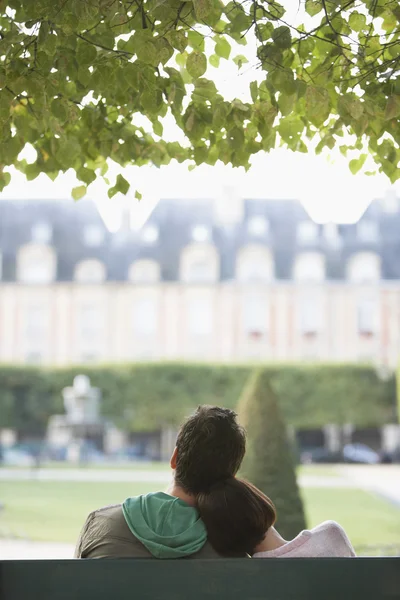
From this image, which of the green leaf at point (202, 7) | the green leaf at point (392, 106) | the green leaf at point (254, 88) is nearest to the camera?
the green leaf at point (202, 7)

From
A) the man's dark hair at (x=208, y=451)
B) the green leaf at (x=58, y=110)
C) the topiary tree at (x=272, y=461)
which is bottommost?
the topiary tree at (x=272, y=461)

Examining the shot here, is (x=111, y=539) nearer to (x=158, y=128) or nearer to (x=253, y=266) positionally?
(x=158, y=128)

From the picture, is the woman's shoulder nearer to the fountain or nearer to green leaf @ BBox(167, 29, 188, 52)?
green leaf @ BBox(167, 29, 188, 52)

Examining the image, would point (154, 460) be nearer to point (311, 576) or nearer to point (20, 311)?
point (20, 311)

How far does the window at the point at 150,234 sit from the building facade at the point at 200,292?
34 millimetres

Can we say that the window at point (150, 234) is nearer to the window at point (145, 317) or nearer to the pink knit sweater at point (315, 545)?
the window at point (145, 317)

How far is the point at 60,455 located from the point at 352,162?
80.4ft

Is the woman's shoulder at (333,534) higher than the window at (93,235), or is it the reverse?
the window at (93,235)

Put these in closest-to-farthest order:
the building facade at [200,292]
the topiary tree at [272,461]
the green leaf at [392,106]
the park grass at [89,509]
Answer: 1. the green leaf at [392,106]
2. the topiary tree at [272,461]
3. the park grass at [89,509]
4. the building facade at [200,292]

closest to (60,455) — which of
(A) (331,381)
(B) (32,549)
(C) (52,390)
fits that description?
(C) (52,390)

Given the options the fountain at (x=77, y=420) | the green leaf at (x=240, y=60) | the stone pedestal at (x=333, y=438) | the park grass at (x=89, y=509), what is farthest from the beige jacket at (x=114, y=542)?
the stone pedestal at (x=333, y=438)

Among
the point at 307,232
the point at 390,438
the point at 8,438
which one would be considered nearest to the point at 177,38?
the point at 8,438

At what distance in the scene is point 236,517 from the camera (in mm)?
1652

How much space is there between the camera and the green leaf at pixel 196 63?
2.12 m
